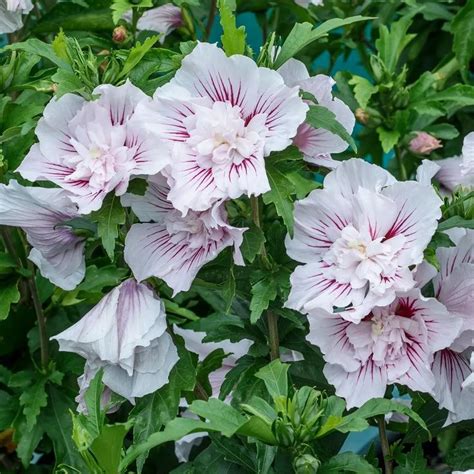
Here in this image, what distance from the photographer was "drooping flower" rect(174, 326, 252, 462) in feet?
4.23

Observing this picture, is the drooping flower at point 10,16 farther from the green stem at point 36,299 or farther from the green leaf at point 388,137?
the green leaf at point 388,137

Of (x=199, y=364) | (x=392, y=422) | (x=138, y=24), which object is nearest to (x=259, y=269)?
(x=199, y=364)

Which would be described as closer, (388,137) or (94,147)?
(94,147)

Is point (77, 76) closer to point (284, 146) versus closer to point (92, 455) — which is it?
point (284, 146)

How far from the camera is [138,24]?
159 centimetres

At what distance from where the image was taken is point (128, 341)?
1.04 m

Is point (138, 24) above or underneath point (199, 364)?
above

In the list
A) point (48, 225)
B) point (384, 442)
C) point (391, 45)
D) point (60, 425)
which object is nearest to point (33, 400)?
point (60, 425)

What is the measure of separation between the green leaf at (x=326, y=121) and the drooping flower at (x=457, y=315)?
0.16 meters

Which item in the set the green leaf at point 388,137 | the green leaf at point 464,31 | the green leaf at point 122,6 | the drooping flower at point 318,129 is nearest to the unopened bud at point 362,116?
the green leaf at point 388,137

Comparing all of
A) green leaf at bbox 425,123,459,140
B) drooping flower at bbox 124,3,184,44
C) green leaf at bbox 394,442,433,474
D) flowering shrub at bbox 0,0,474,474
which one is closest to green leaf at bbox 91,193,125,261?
flowering shrub at bbox 0,0,474,474

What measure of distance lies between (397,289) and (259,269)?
6.5 inches

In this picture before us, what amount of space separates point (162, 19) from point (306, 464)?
2.77 feet

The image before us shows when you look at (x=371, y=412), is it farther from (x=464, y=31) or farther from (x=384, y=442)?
(x=464, y=31)
